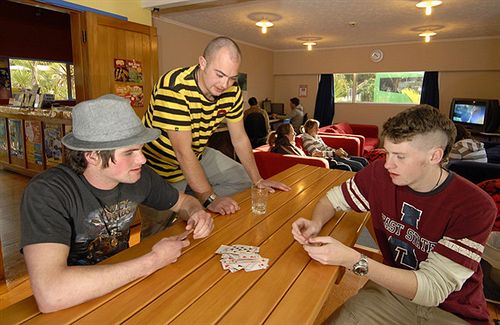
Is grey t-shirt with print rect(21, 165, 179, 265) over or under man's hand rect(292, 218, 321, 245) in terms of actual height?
over

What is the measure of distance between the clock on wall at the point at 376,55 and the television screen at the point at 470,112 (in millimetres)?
1867

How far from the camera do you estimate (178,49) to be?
5.69m

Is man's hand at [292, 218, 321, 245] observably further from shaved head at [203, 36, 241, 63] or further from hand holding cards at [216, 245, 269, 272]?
shaved head at [203, 36, 241, 63]

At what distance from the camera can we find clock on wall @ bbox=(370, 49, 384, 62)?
24.5 feet

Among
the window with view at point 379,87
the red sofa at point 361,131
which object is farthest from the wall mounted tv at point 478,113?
the red sofa at point 361,131

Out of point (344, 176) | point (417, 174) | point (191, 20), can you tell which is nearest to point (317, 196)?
point (344, 176)

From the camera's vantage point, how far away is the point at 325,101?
27.6 ft

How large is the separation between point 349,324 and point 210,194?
84 cm

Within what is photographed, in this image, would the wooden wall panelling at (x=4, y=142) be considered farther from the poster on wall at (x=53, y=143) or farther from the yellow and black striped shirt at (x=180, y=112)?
the yellow and black striped shirt at (x=180, y=112)

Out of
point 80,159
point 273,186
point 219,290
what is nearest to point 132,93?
point 273,186

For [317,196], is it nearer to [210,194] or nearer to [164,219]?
[210,194]

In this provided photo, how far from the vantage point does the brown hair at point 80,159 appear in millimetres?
1119

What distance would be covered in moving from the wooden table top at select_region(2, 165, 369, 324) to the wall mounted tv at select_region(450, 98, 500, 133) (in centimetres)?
648

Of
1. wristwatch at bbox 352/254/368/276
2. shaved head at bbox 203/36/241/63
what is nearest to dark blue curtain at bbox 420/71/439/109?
shaved head at bbox 203/36/241/63
